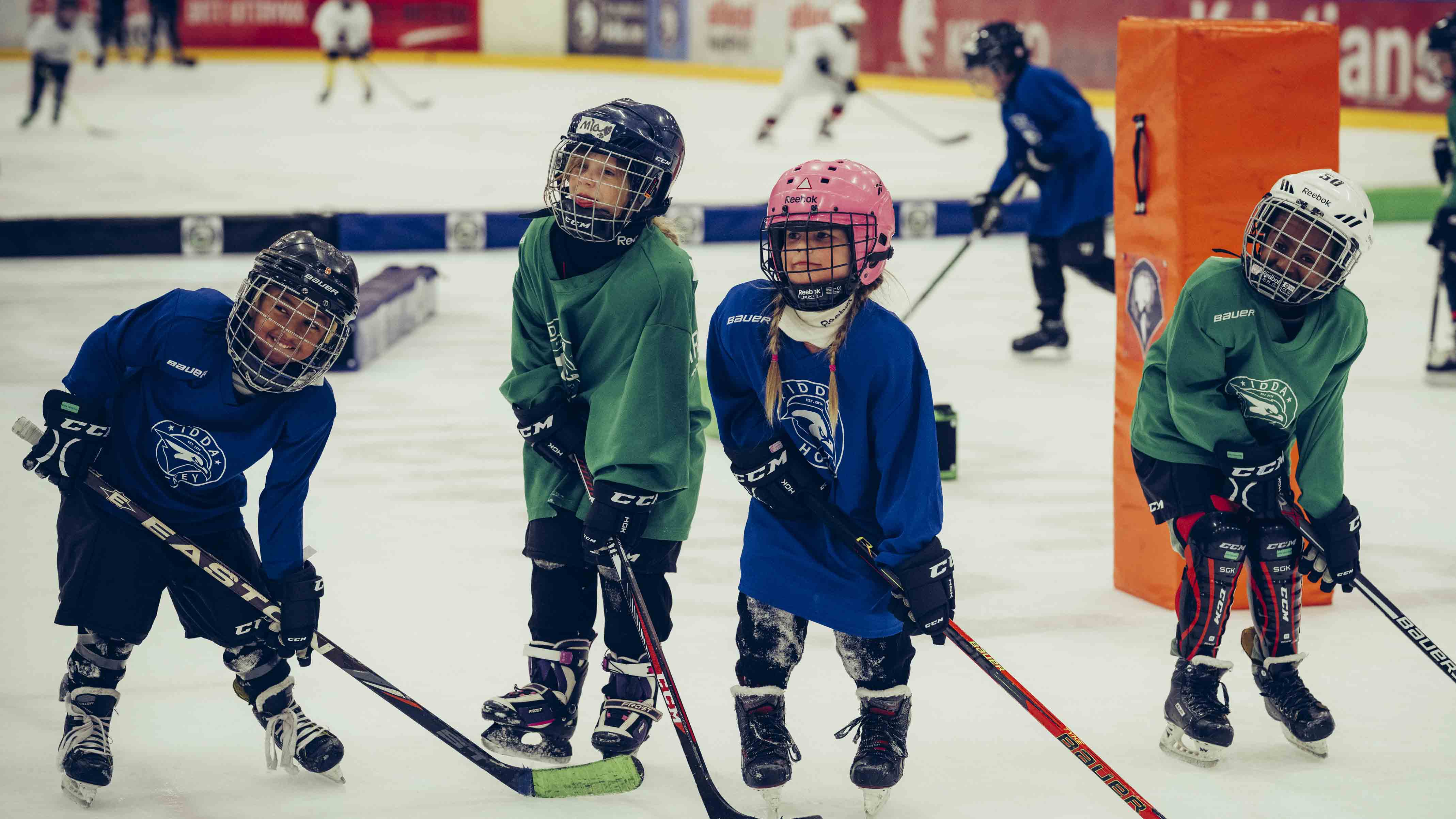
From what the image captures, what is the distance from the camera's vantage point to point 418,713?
255 centimetres

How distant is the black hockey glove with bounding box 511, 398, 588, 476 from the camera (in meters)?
2.64

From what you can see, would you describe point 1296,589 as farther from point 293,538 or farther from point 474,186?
point 474,186

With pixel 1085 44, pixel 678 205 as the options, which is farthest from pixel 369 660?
pixel 1085 44

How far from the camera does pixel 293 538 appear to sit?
255cm

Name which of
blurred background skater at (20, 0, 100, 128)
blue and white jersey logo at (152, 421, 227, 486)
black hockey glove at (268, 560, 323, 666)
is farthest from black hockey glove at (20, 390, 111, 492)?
blurred background skater at (20, 0, 100, 128)

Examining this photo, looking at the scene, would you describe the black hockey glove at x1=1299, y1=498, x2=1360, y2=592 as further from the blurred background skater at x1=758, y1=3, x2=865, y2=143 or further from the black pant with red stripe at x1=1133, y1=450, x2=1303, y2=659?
the blurred background skater at x1=758, y1=3, x2=865, y2=143

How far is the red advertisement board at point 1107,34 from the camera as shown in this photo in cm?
1231

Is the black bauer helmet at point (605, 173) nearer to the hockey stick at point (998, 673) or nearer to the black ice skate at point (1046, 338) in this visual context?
the hockey stick at point (998, 673)

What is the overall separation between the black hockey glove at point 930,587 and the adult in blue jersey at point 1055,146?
3892mm

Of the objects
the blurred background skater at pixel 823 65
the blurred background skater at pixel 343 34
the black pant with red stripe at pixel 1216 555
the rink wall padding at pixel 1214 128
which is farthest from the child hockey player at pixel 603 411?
the blurred background skater at pixel 343 34

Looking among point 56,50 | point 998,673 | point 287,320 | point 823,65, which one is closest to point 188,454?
point 287,320

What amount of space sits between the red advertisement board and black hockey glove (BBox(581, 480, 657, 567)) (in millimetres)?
7368

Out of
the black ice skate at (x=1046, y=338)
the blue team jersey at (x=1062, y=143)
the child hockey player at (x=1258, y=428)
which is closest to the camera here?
the child hockey player at (x=1258, y=428)

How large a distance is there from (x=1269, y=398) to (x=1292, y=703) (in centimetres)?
52
